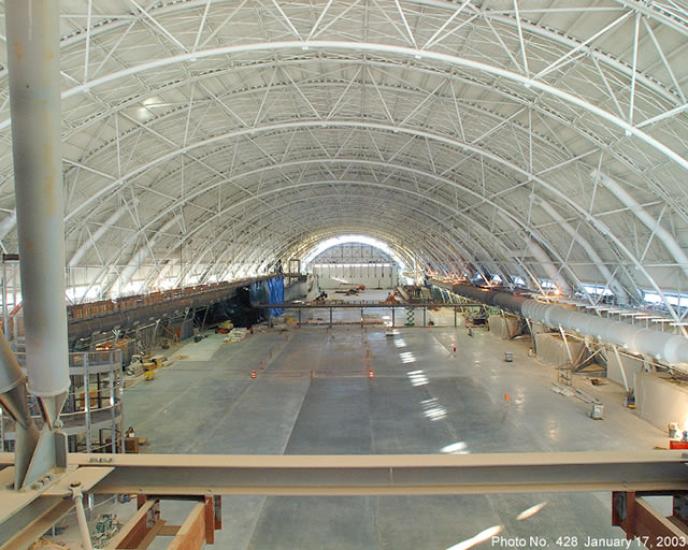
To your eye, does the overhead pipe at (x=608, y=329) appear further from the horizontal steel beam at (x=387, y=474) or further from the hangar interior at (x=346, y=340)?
the horizontal steel beam at (x=387, y=474)

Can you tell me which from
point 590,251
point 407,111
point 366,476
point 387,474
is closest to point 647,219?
point 590,251

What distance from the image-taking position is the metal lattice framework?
504 inches

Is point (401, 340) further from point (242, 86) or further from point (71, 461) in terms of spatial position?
point (71, 461)

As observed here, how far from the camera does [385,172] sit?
34906 mm

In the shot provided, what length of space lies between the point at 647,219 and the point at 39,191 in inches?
798

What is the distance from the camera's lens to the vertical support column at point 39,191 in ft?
9.04

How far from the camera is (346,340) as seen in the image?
3744cm

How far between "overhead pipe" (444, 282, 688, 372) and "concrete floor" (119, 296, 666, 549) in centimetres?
315

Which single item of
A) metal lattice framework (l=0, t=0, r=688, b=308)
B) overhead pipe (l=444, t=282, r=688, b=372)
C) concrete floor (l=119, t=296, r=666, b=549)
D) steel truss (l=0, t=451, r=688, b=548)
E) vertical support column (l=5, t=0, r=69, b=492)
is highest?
metal lattice framework (l=0, t=0, r=688, b=308)

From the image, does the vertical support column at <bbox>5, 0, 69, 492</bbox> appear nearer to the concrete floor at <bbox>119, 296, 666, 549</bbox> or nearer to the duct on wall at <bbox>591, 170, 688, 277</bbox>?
the concrete floor at <bbox>119, 296, 666, 549</bbox>

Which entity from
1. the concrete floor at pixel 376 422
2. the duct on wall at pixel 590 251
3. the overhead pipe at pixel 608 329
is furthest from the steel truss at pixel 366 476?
the duct on wall at pixel 590 251

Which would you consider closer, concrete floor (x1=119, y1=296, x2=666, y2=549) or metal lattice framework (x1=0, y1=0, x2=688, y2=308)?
concrete floor (x1=119, y1=296, x2=666, y2=549)

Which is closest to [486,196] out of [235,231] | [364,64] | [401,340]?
[364,64]

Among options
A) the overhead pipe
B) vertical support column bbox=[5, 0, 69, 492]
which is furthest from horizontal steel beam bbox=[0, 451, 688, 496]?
the overhead pipe
